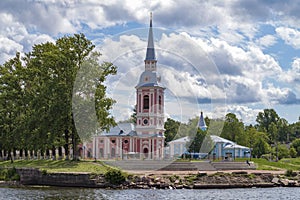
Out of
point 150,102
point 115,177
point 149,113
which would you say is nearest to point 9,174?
point 115,177

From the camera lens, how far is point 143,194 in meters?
36.1

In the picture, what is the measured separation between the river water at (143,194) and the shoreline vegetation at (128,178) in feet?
6.06

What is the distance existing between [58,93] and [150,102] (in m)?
22.3

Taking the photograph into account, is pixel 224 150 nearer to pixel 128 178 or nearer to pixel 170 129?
pixel 170 129

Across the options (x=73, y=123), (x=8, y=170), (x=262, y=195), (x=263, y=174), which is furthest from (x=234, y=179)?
(x=8, y=170)

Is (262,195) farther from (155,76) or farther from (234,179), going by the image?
(155,76)

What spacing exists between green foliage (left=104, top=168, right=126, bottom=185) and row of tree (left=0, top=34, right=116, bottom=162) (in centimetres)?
942

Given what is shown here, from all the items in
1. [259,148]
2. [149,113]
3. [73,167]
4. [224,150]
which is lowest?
[73,167]

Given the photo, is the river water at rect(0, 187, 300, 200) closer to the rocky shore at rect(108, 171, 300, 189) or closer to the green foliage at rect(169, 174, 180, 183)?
the rocky shore at rect(108, 171, 300, 189)

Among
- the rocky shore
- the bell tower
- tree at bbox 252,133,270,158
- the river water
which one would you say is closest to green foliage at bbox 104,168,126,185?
the rocky shore

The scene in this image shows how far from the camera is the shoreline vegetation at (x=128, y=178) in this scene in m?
41.4

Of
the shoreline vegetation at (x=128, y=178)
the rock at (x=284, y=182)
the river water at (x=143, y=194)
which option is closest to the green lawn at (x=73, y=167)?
the shoreline vegetation at (x=128, y=178)

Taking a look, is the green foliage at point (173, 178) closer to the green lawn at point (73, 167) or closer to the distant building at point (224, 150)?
the green lawn at point (73, 167)

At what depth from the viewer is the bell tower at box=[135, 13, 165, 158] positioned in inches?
2773
